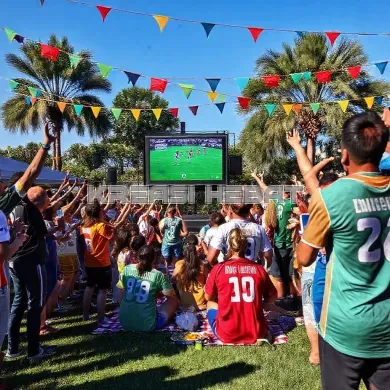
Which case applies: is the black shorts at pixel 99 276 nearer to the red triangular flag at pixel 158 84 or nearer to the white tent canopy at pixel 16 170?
the white tent canopy at pixel 16 170

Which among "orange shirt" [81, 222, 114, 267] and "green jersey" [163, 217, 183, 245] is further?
"green jersey" [163, 217, 183, 245]

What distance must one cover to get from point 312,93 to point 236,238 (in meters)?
13.7

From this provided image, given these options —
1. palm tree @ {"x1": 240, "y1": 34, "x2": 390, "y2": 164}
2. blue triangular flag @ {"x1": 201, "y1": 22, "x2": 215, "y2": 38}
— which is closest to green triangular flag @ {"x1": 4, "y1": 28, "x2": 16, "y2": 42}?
blue triangular flag @ {"x1": 201, "y1": 22, "x2": 215, "y2": 38}

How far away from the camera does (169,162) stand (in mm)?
15570

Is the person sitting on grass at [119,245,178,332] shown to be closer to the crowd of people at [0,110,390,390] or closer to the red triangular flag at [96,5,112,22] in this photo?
the crowd of people at [0,110,390,390]

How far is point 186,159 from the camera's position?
1554 cm

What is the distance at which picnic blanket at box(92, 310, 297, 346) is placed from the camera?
4.90 metres

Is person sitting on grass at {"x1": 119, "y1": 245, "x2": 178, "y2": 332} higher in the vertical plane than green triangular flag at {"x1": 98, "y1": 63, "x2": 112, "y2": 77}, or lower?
lower

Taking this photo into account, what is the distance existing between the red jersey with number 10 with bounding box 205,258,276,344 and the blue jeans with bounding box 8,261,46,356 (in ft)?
5.84

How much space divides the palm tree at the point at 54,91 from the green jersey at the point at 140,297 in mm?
15623

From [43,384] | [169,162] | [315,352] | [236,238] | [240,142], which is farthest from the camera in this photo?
[240,142]

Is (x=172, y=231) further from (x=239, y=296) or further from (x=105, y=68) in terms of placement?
(x=239, y=296)

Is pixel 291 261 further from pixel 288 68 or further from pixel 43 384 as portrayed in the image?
pixel 288 68

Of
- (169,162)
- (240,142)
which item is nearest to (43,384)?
(169,162)
